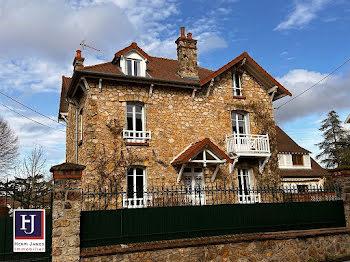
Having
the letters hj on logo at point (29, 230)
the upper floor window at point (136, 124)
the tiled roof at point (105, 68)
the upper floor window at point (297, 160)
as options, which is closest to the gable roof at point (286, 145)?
the upper floor window at point (297, 160)

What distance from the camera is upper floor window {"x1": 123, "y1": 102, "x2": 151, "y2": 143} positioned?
13.7m

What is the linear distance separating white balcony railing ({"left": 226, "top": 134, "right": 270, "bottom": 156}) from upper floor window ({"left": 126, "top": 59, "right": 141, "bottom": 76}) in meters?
5.18

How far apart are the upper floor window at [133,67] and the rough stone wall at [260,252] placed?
8.45 meters

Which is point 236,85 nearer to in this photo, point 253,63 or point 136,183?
point 253,63

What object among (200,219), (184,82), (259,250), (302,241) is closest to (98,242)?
(200,219)

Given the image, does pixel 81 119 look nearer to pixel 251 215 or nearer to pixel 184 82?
pixel 184 82

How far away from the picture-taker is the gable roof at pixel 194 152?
1315 cm

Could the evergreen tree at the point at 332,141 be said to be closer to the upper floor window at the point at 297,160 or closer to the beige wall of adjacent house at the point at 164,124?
the upper floor window at the point at 297,160

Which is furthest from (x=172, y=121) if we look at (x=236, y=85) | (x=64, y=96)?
(x=64, y=96)

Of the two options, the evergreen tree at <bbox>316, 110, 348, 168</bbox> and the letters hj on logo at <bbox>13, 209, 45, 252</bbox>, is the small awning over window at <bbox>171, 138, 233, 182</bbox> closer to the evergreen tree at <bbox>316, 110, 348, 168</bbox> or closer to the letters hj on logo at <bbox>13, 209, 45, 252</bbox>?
the letters hj on logo at <bbox>13, 209, 45, 252</bbox>

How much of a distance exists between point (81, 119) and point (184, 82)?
5.08 metres

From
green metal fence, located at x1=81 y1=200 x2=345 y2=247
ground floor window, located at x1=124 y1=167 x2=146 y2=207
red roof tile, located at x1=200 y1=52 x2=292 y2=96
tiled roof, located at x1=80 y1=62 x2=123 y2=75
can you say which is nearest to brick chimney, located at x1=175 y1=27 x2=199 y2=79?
red roof tile, located at x1=200 y1=52 x2=292 y2=96

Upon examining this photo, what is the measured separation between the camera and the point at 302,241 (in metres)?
9.58

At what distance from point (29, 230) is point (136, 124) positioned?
7.43 meters
